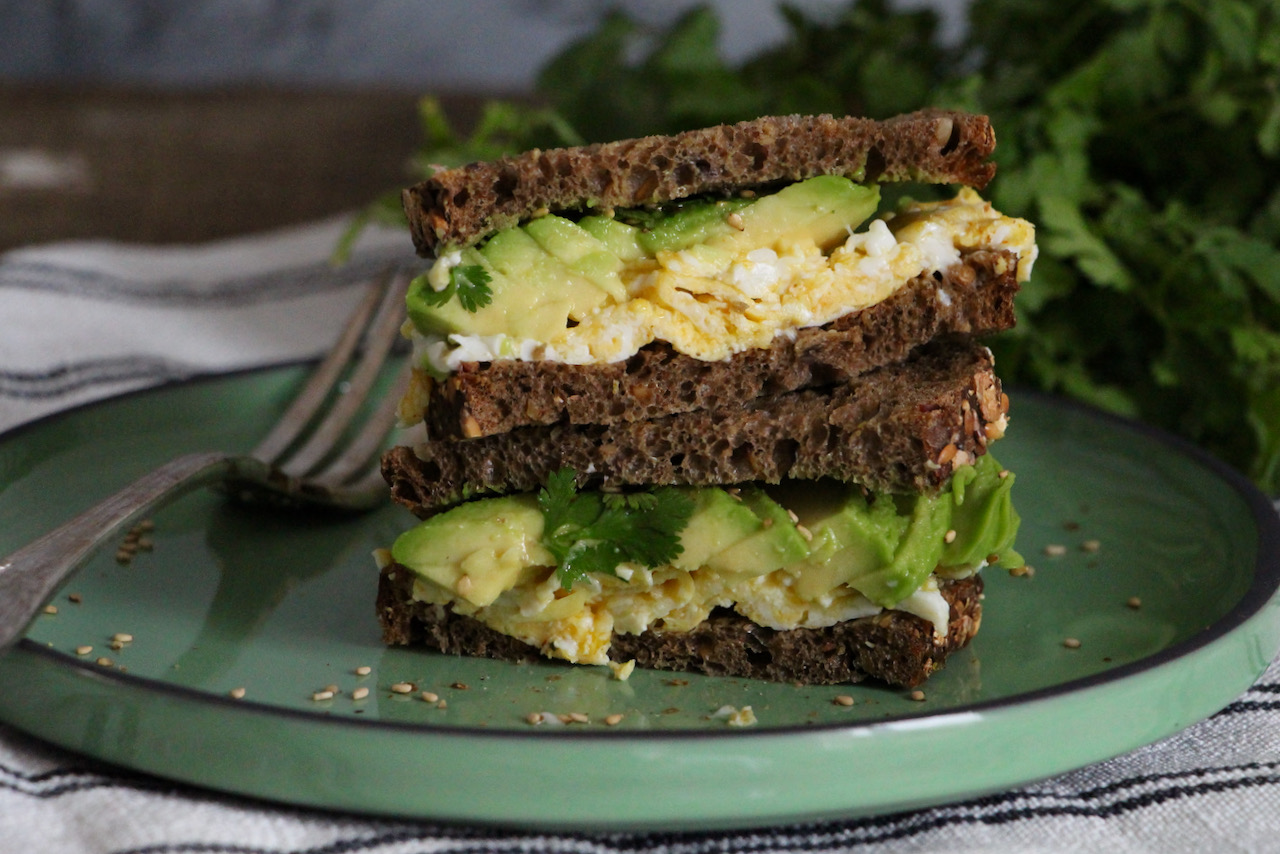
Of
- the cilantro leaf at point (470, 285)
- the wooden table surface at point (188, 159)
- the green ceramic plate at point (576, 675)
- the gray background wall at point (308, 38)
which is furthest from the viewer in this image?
the gray background wall at point (308, 38)

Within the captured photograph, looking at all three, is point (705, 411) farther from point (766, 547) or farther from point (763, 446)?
point (766, 547)

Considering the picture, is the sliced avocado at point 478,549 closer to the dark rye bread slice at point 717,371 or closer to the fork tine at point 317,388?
the dark rye bread slice at point 717,371

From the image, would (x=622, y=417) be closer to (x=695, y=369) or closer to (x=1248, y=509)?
(x=695, y=369)

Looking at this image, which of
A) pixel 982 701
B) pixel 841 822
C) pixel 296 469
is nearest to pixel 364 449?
pixel 296 469

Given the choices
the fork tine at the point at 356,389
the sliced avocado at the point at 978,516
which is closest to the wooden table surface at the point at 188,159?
the fork tine at the point at 356,389

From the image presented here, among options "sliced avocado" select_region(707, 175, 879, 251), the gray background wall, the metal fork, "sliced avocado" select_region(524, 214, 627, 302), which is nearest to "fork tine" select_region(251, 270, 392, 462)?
the metal fork
